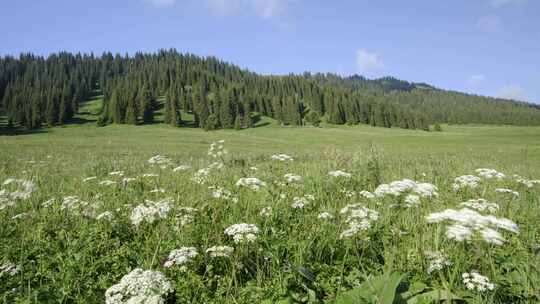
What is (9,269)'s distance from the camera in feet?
10.4

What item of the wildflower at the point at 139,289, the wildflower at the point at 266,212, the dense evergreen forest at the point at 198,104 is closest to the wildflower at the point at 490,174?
the wildflower at the point at 266,212

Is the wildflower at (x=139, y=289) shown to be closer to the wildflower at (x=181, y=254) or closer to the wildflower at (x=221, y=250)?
the wildflower at (x=181, y=254)

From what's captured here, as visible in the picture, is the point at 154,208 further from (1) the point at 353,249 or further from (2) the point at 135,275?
(1) the point at 353,249

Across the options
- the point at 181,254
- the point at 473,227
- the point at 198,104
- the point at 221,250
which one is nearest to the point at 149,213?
the point at 181,254

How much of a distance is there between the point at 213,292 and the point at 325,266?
1279mm

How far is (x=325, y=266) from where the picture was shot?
3322 mm

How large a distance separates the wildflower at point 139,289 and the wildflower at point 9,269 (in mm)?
1244

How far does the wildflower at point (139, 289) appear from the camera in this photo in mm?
2633

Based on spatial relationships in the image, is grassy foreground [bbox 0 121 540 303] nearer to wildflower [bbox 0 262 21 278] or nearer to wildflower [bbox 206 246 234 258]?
wildflower [bbox 0 262 21 278]

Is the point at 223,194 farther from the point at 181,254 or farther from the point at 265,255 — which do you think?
the point at 181,254

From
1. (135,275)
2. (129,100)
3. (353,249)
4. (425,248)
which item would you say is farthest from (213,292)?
(129,100)

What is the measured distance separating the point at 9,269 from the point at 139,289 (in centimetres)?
167

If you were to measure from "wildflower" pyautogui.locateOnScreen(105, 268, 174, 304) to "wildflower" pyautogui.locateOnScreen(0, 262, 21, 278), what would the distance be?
4.08 ft

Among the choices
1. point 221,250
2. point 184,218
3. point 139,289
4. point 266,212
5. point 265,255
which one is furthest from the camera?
point 266,212
